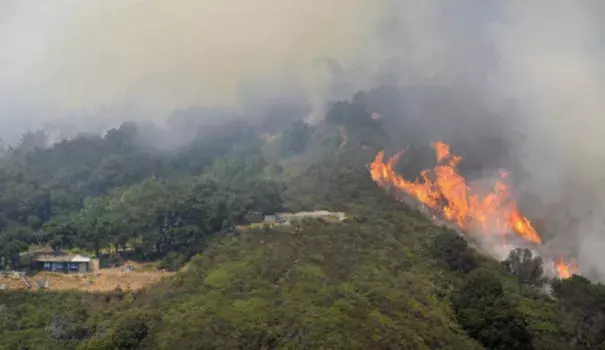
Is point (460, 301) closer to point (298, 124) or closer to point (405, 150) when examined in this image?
point (405, 150)

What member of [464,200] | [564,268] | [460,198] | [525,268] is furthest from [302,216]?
[564,268]

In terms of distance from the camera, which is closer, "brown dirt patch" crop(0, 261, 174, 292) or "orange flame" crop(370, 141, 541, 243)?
"brown dirt patch" crop(0, 261, 174, 292)

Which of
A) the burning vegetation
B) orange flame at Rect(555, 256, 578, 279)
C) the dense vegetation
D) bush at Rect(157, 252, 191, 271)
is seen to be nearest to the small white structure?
the dense vegetation

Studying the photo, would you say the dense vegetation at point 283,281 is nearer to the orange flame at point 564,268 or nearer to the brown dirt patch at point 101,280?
the brown dirt patch at point 101,280

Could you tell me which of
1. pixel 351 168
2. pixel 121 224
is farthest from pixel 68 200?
pixel 351 168

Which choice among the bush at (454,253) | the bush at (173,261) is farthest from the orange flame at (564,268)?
the bush at (173,261)

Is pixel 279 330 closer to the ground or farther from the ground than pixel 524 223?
closer to the ground

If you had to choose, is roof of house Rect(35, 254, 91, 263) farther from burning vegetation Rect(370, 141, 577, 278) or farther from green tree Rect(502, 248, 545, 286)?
burning vegetation Rect(370, 141, 577, 278)

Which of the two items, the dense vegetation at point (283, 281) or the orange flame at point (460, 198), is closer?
the dense vegetation at point (283, 281)
